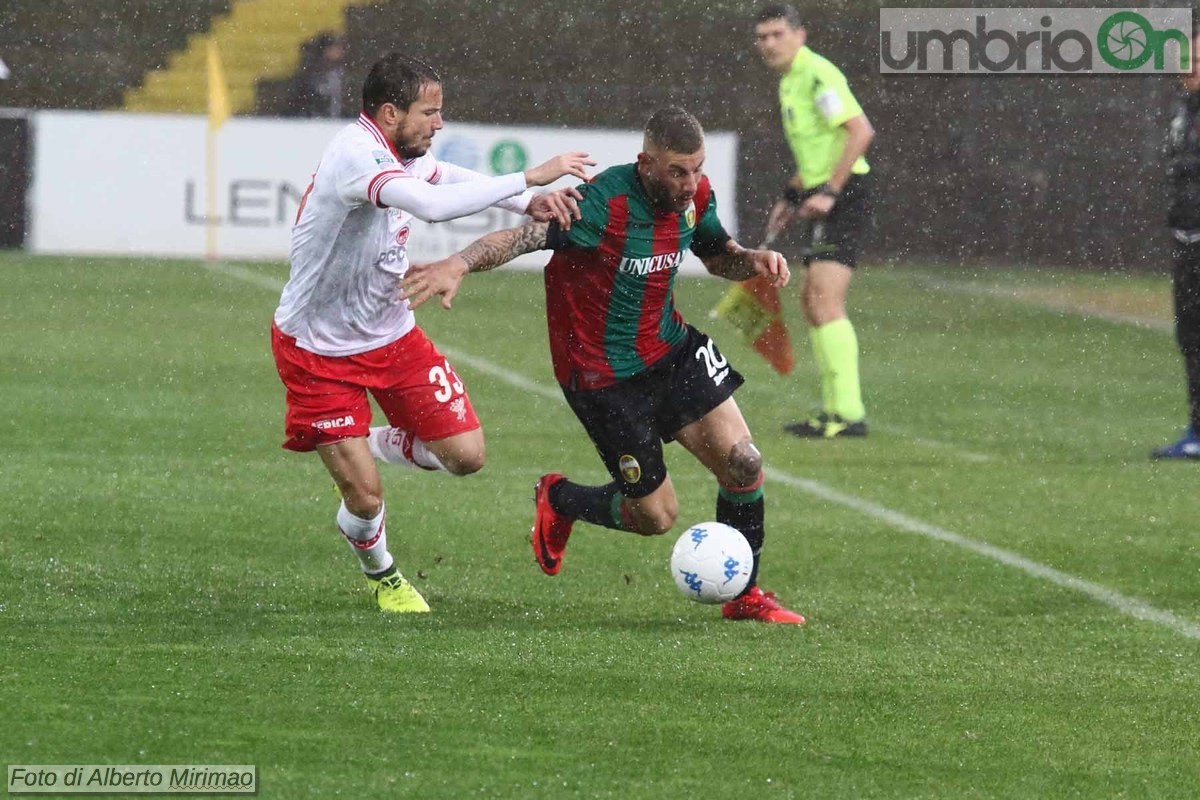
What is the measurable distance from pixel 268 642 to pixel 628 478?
1.45 metres

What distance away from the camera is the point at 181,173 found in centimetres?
2169

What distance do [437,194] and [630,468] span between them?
122 cm

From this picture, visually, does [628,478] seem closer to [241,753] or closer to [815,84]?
[241,753]

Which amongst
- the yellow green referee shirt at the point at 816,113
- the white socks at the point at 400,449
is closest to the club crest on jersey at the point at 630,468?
Answer: the white socks at the point at 400,449

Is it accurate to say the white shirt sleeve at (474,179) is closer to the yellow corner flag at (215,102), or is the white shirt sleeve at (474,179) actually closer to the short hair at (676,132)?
the short hair at (676,132)

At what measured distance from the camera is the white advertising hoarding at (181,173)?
2155cm

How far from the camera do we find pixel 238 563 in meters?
6.96

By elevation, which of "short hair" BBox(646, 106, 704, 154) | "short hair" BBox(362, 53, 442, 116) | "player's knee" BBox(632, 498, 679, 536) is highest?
"short hair" BBox(362, 53, 442, 116)

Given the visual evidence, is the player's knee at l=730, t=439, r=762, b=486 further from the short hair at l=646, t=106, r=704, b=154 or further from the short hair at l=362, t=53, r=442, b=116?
the short hair at l=362, t=53, r=442, b=116

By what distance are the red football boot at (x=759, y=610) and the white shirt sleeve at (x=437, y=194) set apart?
1.50 m

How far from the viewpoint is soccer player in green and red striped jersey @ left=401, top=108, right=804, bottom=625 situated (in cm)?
629

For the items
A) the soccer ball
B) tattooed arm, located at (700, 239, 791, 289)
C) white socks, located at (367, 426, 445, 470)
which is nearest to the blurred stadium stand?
white socks, located at (367, 426, 445, 470)

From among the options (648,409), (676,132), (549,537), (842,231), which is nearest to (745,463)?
(648,409)

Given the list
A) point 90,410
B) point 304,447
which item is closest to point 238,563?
point 304,447
